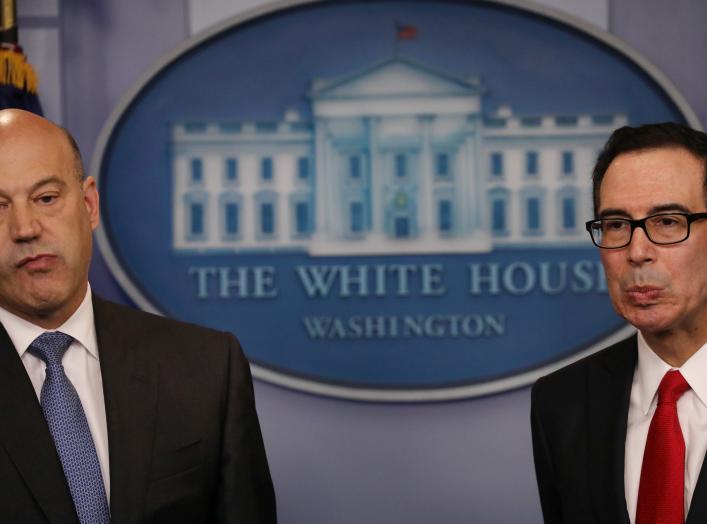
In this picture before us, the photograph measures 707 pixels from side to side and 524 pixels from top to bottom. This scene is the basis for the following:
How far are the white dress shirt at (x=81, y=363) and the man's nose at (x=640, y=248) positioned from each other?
3.04ft

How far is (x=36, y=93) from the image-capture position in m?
2.33

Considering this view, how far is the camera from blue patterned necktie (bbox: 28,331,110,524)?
1.49 metres

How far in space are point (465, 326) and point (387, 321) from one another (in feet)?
0.68

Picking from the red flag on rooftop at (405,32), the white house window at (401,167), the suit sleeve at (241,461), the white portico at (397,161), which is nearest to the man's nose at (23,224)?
the suit sleeve at (241,461)

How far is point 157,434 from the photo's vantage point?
161 centimetres

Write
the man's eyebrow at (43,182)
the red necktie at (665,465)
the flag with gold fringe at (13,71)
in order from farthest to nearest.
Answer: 1. the flag with gold fringe at (13,71)
2. the man's eyebrow at (43,182)
3. the red necktie at (665,465)

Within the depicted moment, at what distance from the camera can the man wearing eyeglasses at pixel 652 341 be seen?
1485mm

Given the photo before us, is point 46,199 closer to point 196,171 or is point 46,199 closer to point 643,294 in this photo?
point 196,171

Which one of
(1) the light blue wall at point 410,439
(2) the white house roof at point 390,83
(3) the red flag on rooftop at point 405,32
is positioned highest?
(3) the red flag on rooftop at point 405,32

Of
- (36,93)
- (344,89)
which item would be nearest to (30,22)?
(36,93)

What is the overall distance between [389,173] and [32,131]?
108 cm

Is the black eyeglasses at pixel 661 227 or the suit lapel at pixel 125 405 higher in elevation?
the black eyeglasses at pixel 661 227

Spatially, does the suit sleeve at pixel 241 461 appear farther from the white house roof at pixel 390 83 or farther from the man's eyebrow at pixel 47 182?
the white house roof at pixel 390 83

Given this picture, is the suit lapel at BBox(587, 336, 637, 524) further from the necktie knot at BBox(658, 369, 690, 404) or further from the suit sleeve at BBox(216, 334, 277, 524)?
the suit sleeve at BBox(216, 334, 277, 524)
